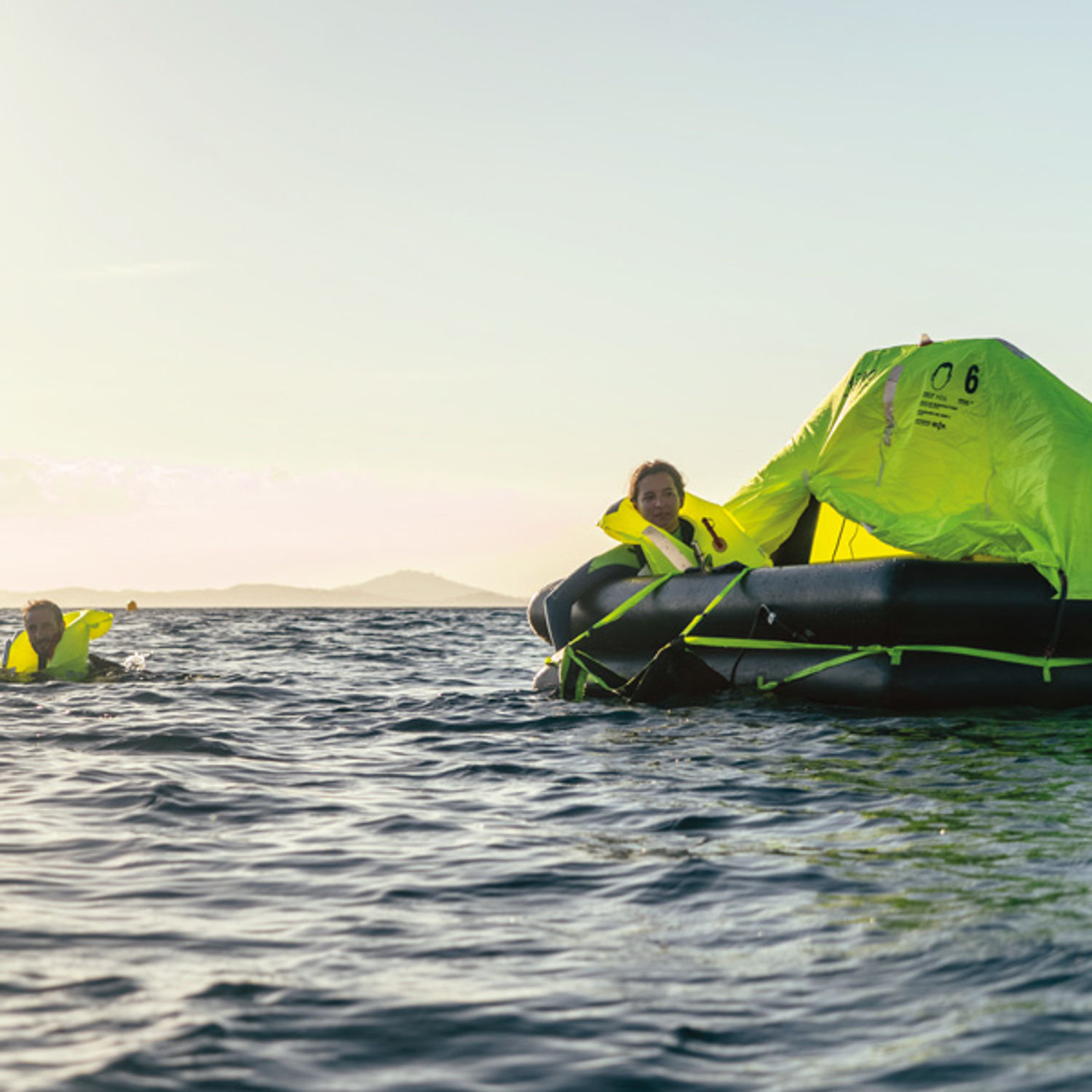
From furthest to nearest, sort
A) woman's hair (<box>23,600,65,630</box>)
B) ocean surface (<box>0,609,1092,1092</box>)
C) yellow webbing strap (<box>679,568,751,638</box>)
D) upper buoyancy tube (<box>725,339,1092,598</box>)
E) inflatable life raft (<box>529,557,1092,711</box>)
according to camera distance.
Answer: woman's hair (<box>23,600,65,630</box>)
yellow webbing strap (<box>679,568,751,638</box>)
upper buoyancy tube (<box>725,339,1092,598</box>)
inflatable life raft (<box>529,557,1092,711</box>)
ocean surface (<box>0,609,1092,1092</box>)

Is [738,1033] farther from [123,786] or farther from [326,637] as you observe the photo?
[326,637]

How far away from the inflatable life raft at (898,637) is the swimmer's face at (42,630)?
5.58m

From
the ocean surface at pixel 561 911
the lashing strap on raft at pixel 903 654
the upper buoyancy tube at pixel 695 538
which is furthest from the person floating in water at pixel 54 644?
the lashing strap on raft at pixel 903 654

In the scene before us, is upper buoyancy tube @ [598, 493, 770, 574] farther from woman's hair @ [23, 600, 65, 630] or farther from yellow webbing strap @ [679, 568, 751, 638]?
woman's hair @ [23, 600, 65, 630]

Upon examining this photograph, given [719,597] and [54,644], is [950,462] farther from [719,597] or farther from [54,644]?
[54,644]

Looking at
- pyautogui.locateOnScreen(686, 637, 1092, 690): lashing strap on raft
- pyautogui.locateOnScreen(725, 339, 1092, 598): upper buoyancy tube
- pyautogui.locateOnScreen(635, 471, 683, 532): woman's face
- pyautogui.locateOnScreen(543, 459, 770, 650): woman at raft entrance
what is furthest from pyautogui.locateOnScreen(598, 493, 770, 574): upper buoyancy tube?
pyautogui.locateOnScreen(686, 637, 1092, 690): lashing strap on raft

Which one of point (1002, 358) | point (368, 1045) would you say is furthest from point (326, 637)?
point (368, 1045)

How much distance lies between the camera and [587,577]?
29.7ft

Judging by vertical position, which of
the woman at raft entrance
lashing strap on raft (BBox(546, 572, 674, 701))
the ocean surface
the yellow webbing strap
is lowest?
the ocean surface

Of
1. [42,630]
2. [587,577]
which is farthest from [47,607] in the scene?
[587,577]

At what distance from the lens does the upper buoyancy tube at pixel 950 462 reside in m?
7.48

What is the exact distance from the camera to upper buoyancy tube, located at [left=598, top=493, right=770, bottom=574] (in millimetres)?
8680

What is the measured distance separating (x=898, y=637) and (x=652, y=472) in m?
2.21

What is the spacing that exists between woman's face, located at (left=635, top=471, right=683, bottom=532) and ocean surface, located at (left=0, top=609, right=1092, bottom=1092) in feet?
6.59
